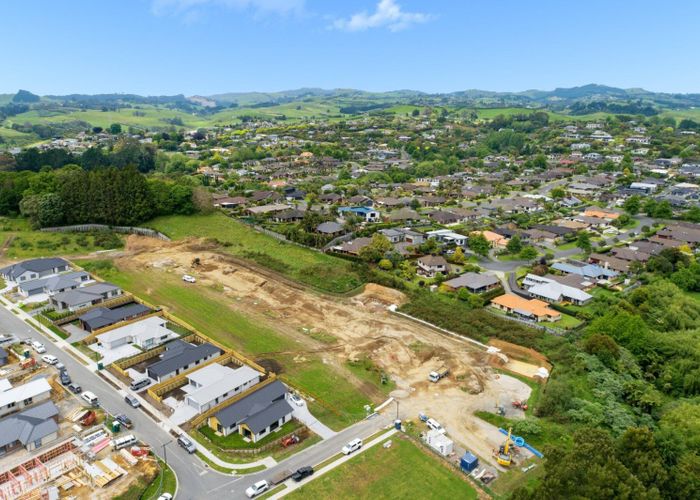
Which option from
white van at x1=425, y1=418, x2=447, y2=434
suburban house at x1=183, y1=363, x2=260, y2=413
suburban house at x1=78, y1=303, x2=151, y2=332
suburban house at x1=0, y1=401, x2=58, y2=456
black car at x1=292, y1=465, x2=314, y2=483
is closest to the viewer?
black car at x1=292, y1=465, x2=314, y2=483

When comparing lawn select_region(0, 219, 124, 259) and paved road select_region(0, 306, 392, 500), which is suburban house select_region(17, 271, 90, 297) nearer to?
lawn select_region(0, 219, 124, 259)

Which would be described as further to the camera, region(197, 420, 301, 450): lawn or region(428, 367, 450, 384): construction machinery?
region(428, 367, 450, 384): construction machinery

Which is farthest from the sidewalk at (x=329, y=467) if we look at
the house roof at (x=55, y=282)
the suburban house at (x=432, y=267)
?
the house roof at (x=55, y=282)

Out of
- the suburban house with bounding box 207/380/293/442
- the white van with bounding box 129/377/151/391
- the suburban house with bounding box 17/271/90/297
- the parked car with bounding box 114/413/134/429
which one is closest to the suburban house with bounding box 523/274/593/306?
the suburban house with bounding box 207/380/293/442

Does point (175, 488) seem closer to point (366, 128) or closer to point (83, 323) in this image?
point (83, 323)

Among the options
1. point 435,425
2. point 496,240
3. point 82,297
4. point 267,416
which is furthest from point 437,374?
point 496,240
